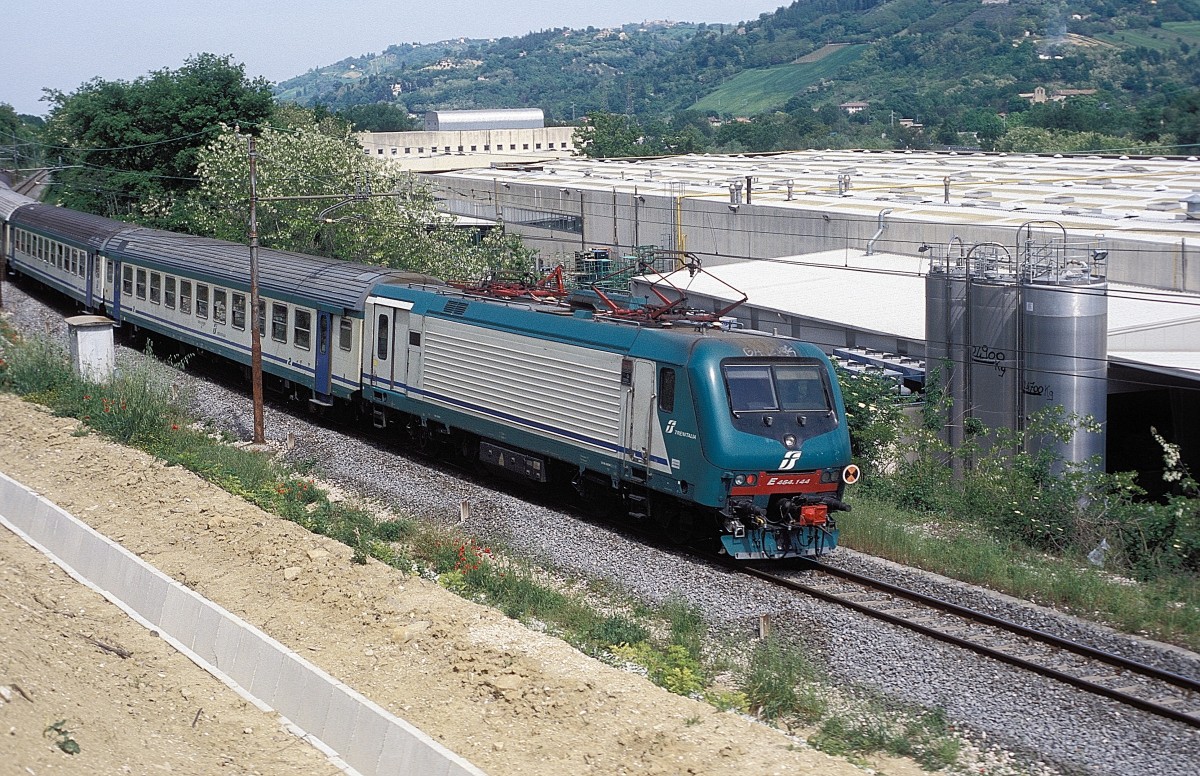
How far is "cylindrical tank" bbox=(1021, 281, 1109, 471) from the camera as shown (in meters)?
20.3

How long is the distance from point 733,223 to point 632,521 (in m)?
24.0

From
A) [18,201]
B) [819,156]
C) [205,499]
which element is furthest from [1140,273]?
[819,156]

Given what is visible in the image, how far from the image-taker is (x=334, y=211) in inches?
1455

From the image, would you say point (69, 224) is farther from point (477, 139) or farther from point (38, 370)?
point (477, 139)

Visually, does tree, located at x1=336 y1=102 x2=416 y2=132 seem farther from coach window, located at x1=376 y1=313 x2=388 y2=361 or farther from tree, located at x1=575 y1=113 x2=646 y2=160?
coach window, located at x1=376 y1=313 x2=388 y2=361

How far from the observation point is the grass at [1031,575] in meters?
13.2

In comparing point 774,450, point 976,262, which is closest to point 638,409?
point 774,450

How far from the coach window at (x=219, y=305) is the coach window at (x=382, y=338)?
6.57 metres

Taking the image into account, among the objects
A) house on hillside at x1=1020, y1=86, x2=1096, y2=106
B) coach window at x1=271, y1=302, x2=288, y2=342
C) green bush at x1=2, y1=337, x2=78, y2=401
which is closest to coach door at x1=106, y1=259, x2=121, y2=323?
green bush at x1=2, y1=337, x2=78, y2=401

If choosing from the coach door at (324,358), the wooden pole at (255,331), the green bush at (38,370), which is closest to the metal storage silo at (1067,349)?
the coach door at (324,358)

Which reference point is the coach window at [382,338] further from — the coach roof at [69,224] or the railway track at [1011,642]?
the coach roof at [69,224]

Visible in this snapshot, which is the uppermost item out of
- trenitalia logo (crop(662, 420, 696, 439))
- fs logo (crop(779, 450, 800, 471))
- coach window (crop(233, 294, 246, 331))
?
coach window (crop(233, 294, 246, 331))

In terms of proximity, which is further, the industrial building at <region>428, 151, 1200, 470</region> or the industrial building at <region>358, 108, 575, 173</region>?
the industrial building at <region>358, 108, 575, 173</region>

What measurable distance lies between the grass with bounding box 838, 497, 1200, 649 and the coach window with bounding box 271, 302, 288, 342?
12.9 metres
